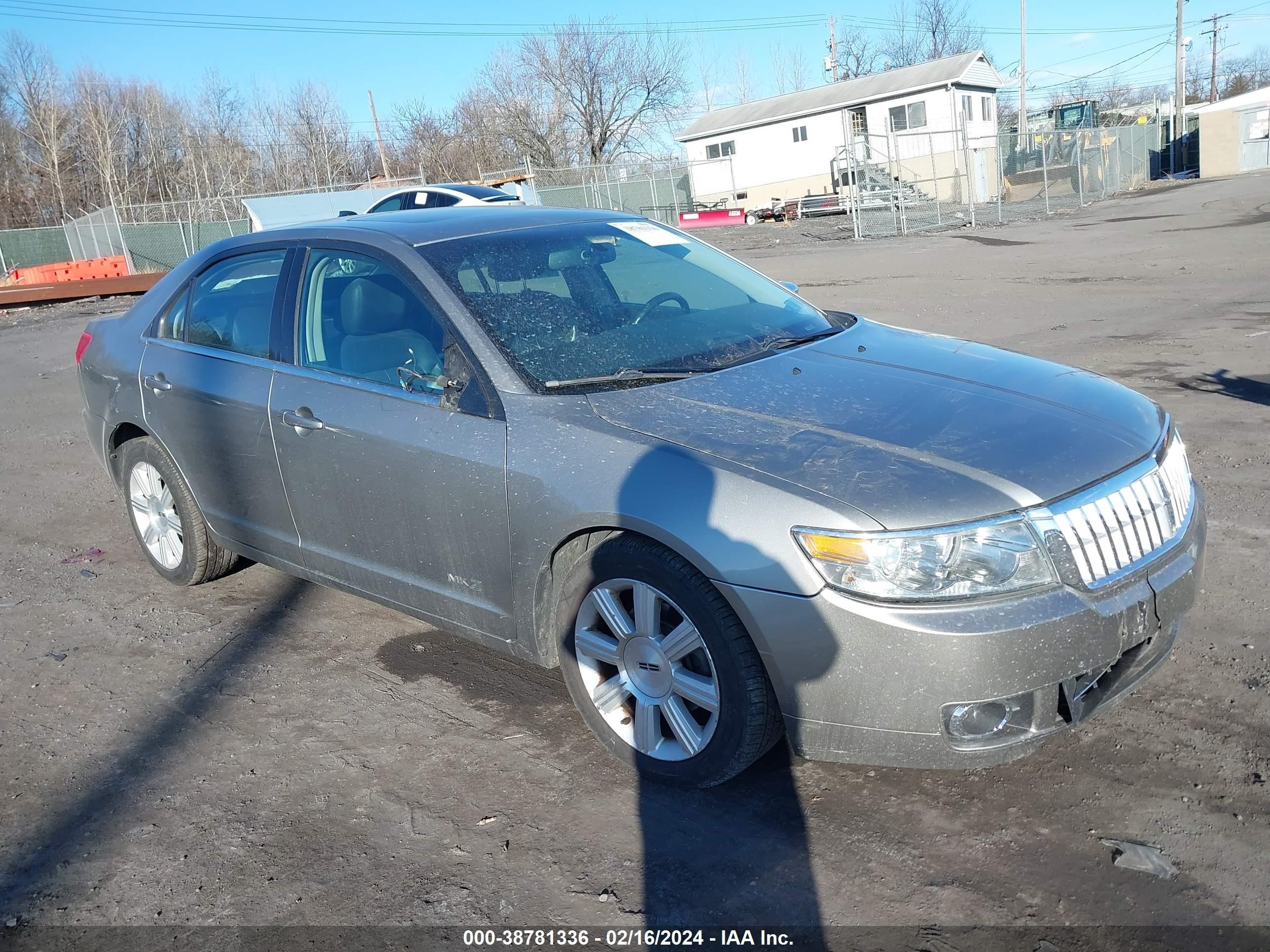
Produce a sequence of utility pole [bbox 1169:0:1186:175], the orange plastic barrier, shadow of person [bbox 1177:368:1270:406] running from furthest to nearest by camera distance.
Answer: utility pole [bbox 1169:0:1186:175] → the orange plastic barrier → shadow of person [bbox 1177:368:1270:406]

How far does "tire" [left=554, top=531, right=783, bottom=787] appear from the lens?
295 centimetres

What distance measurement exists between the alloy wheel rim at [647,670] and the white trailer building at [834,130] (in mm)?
37933

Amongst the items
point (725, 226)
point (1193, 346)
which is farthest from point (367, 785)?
point (725, 226)

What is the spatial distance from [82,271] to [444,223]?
28.9 meters

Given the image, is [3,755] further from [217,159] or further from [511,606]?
[217,159]

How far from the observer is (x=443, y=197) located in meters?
20.5

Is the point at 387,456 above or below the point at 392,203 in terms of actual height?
below

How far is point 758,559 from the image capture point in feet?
9.22

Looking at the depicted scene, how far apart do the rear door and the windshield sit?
0.96 meters

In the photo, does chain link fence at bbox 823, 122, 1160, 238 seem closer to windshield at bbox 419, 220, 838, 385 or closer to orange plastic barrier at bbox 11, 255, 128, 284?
orange plastic barrier at bbox 11, 255, 128, 284

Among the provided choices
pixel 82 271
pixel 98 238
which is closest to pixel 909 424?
pixel 82 271

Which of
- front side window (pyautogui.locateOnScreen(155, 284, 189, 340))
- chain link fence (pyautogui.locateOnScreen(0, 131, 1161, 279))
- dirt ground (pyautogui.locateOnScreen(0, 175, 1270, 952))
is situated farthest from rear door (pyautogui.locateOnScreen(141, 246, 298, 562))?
chain link fence (pyautogui.locateOnScreen(0, 131, 1161, 279))

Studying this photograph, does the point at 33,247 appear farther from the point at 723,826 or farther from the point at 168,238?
the point at 723,826

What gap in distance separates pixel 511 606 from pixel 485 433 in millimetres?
584
